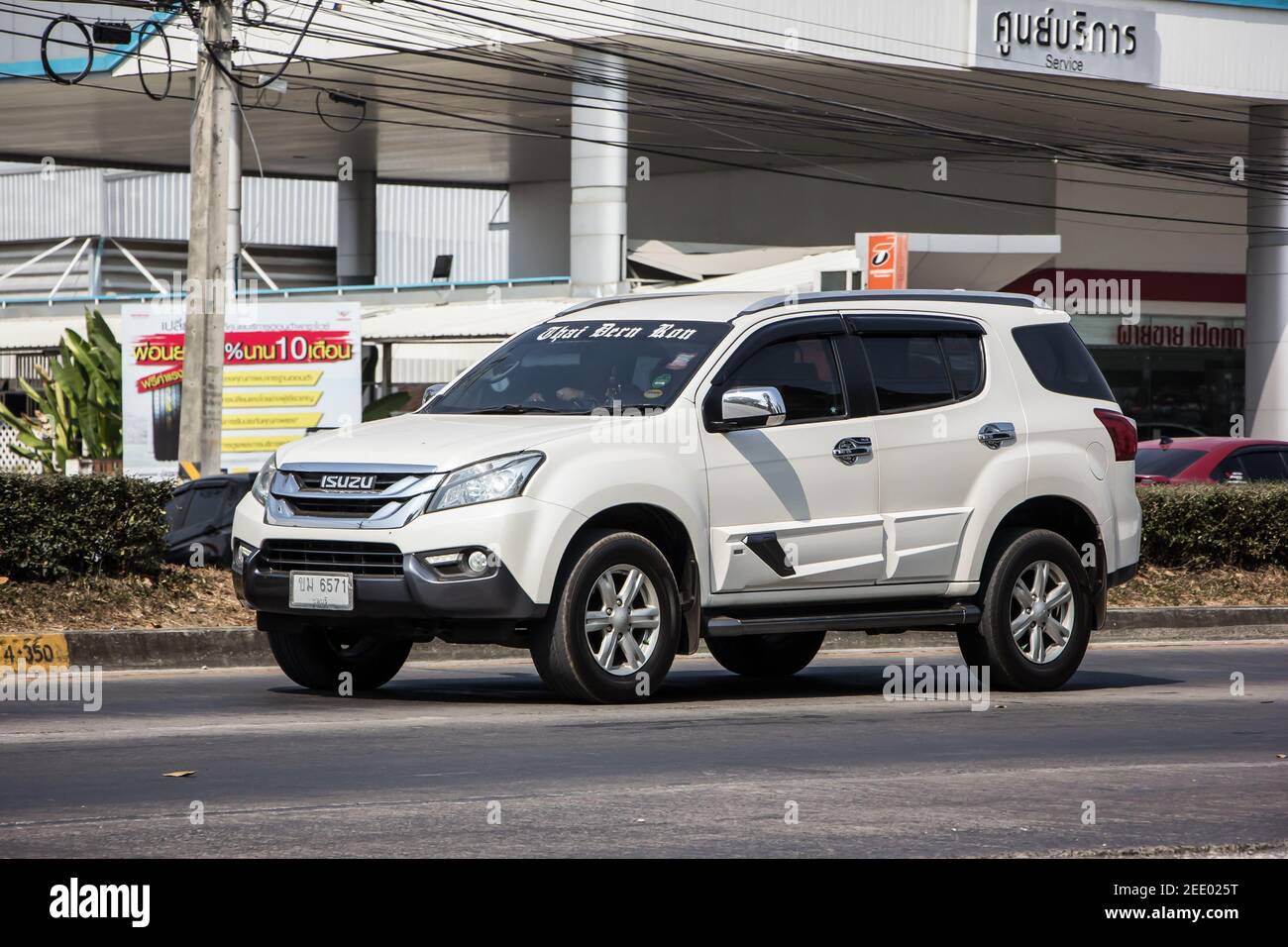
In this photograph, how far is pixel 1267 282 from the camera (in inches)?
1617

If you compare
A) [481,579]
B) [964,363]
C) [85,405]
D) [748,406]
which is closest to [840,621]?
[748,406]

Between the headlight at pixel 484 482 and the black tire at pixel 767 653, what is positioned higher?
the headlight at pixel 484 482

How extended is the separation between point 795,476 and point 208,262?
30.5ft

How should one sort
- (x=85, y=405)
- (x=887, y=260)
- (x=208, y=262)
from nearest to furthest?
1. (x=208, y=262)
2. (x=85, y=405)
3. (x=887, y=260)

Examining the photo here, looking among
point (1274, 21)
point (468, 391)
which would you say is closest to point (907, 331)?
point (468, 391)

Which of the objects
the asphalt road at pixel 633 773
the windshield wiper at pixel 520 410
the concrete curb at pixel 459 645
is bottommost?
the concrete curb at pixel 459 645

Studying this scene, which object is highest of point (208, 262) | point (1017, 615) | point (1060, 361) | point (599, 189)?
point (599, 189)

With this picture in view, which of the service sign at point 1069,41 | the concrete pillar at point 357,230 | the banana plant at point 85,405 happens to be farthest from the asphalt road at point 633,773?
the concrete pillar at point 357,230

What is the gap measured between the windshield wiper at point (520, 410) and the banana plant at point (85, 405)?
1656 centimetres

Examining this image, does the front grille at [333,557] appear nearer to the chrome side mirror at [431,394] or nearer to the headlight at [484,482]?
the headlight at [484,482]

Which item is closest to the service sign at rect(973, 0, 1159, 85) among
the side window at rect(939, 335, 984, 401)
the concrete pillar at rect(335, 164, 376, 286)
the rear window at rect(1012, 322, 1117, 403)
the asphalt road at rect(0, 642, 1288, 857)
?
the concrete pillar at rect(335, 164, 376, 286)

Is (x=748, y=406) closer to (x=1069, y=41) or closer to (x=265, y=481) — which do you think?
(x=265, y=481)

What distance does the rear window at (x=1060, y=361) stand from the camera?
11.1 metres
